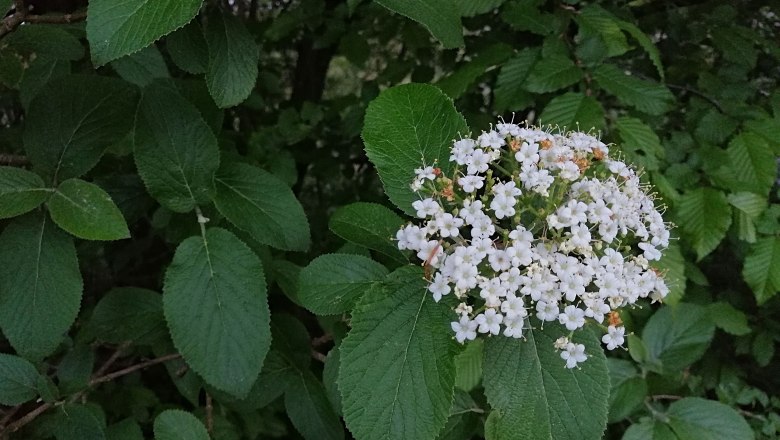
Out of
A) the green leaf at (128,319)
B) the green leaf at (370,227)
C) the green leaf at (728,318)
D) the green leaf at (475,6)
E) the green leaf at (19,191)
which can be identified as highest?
the green leaf at (475,6)

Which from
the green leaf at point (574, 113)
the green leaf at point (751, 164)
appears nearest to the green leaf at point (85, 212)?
the green leaf at point (574, 113)

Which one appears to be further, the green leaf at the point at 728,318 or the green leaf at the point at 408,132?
the green leaf at the point at 728,318

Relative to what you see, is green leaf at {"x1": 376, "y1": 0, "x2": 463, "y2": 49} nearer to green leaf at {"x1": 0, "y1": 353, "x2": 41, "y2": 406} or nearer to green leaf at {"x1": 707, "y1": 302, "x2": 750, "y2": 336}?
green leaf at {"x1": 0, "y1": 353, "x2": 41, "y2": 406}

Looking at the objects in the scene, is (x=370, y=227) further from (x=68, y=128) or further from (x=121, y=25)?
(x=68, y=128)

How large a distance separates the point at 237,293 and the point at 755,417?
4.84 ft

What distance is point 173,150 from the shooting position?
1.29m

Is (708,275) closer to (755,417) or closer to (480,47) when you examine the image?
(755,417)

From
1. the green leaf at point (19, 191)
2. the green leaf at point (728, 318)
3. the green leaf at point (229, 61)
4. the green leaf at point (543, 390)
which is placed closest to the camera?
the green leaf at point (543, 390)

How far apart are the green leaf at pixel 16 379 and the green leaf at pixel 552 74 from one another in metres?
1.32

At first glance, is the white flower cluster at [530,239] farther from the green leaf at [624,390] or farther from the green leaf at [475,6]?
the green leaf at [475,6]

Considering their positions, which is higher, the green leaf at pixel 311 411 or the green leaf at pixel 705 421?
the green leaf at pixel 311 411

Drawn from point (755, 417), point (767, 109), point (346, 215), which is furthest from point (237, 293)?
point (767, 109)

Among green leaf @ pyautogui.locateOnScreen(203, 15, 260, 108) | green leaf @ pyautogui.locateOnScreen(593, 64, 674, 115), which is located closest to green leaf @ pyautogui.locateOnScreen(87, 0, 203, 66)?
green leaf @ pyautogui.locateOnScreen(203, 15, 260, 108)

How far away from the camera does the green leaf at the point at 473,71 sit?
1670mm
